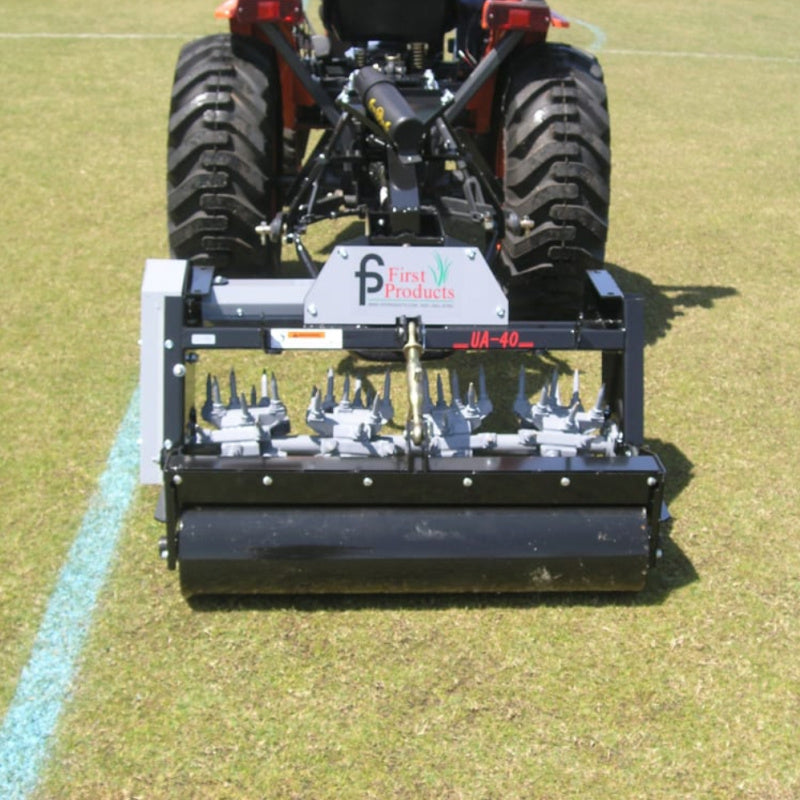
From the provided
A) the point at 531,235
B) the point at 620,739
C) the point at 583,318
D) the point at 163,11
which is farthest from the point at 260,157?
the point at 163,11

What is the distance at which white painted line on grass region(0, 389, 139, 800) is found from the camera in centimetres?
299

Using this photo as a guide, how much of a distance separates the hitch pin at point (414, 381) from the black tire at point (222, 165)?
1.63 metres

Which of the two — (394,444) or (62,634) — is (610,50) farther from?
(62,634)

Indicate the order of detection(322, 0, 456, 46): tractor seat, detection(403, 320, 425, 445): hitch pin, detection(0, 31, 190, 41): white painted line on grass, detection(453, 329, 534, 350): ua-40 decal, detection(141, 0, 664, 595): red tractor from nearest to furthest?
Answer: detection(403, 320, 425, 445): hitch pin < detection(141, 0, 664, 595): red tractor < detection(453, 329, 534, 350): ua-40 decal < detection(322, 0, 456, 46): tractor seat < detection(0, 31, 190, 41): white painted line on grass

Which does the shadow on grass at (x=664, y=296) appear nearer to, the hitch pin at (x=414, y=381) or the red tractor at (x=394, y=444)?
the red tractor at (x=394, y=444)

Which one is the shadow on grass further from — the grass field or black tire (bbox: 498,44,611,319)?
black tire (bbox: 498,44,611,319)

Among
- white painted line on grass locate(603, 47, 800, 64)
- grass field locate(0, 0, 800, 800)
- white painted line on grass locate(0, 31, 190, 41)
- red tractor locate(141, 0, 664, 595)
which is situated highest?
red tractor locate(141, 0, 664, 595)

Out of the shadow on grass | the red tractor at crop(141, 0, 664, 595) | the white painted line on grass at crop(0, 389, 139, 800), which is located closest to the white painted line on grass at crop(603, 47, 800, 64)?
the shadow on grass

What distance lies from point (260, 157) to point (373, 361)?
3.36ft

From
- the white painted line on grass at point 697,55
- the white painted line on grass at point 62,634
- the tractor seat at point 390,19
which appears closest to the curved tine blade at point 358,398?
the white painted line on grass at point 62,634

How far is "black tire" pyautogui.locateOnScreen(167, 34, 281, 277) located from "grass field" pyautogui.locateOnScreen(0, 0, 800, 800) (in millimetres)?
697

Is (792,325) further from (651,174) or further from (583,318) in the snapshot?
(651,174)

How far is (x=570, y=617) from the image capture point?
11.7 feet

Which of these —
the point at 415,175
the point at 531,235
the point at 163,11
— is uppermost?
the point at 415,175
